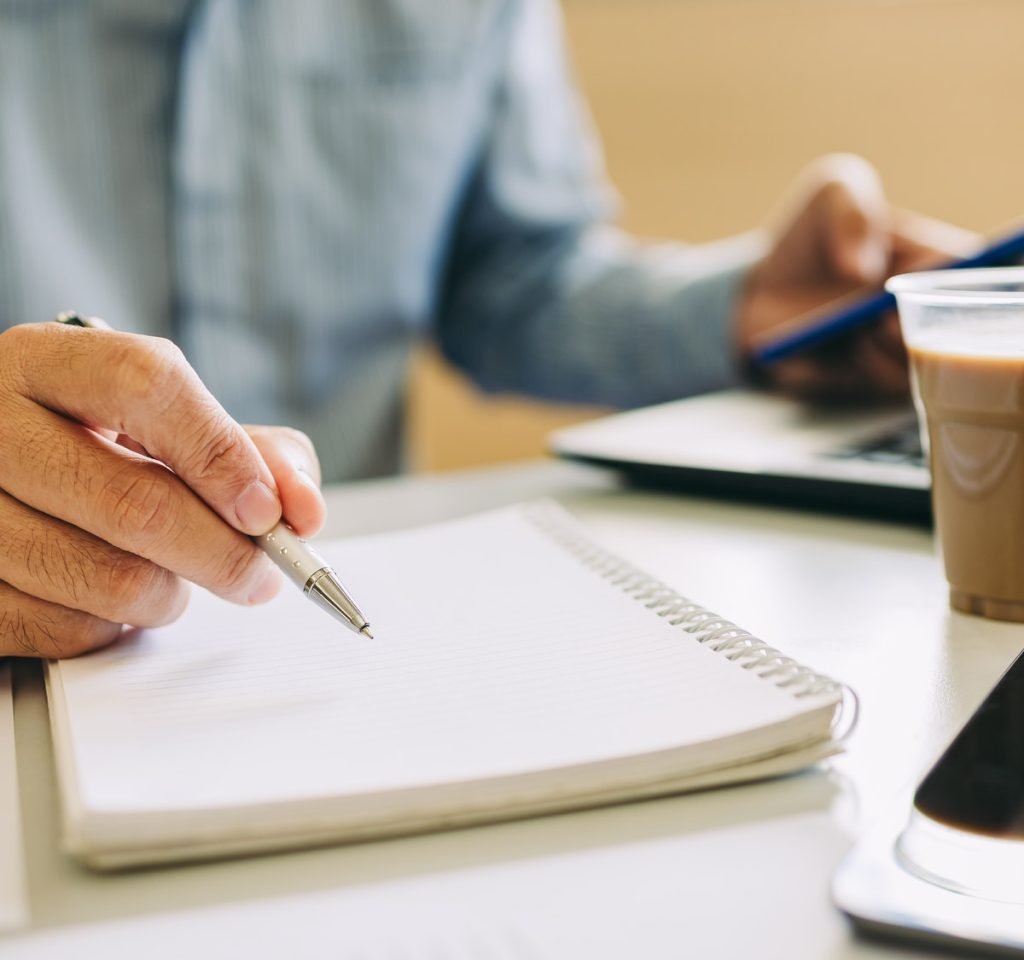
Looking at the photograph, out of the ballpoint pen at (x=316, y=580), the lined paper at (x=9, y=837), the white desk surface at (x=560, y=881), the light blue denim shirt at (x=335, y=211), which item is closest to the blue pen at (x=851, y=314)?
Result: the light blue denim shirt at (x=335, y=211)

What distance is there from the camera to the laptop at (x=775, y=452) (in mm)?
632

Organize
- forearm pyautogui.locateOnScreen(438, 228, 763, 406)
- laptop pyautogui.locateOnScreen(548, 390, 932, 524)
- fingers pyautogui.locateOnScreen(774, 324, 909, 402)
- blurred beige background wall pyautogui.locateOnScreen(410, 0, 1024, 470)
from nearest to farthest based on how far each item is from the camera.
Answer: laptop pyautogui.locateOnScreen(548, 390, 932, 524)
fingers pyautogui.locateOnScreen(774, 324, 909, 402)
forearm pyautogui.locateOnScreen(438, 228, 763, 406)
blurred beige background wall pyautogui.locateOnScreen(410, 0, 1024, 470)

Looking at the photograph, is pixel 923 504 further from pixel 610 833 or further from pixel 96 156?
pixel 96 156

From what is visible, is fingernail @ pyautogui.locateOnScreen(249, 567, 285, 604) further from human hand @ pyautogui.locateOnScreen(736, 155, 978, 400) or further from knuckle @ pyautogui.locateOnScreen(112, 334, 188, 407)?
human hand @ pyautogui.locateOnScreen(736, 155, 978, 400)

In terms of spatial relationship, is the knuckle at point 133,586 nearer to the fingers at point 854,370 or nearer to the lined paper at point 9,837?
the lined paper at point 9,837

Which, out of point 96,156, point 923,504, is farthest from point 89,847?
point 96,156

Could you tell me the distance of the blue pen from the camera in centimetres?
69

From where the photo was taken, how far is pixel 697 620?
0.42 m

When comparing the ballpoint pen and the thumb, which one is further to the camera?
the thumb

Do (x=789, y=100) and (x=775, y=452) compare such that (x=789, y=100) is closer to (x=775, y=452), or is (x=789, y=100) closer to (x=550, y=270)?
(x=550, y=270)

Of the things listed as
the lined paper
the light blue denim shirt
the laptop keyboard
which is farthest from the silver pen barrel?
the light blue denim shirt

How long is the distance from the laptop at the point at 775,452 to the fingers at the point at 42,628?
1.20 ft

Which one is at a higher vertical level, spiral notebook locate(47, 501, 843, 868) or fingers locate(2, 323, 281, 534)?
fingers locate(2, 323, 281, 534)

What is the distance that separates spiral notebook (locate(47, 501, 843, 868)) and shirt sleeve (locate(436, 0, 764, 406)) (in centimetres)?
64
